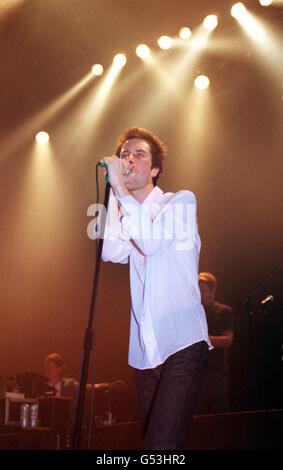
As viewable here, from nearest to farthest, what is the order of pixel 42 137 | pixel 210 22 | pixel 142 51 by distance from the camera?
1. pixel 210 22
2. pixel 142 51
3. pixel 42 137

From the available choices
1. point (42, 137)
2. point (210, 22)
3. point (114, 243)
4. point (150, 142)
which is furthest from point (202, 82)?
point (114, 243)

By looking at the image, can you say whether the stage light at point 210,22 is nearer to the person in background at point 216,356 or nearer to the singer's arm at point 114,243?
the person in background at point 216,356

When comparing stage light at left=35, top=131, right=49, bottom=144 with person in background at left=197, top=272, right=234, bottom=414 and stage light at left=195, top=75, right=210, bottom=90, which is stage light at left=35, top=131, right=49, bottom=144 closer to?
stage light at left=195, top=75, right=210, bottom=90

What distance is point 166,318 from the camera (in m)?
1.89

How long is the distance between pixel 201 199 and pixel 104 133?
1832 millimetres

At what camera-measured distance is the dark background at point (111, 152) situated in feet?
18.1

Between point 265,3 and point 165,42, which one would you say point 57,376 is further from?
point 265,3

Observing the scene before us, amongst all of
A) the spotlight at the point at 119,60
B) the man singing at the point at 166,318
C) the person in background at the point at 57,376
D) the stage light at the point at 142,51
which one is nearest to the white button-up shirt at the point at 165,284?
the man singing at the point at 166,318

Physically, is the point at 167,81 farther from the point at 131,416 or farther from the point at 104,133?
the point at 131,416

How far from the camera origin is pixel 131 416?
5.95m

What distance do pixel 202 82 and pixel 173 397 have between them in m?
5.49

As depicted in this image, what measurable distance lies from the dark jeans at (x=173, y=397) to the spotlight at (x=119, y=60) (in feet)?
16.5

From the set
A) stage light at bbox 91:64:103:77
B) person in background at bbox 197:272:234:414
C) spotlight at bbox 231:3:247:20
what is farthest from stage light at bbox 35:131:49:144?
person in background at bbox 197:272:234:414
